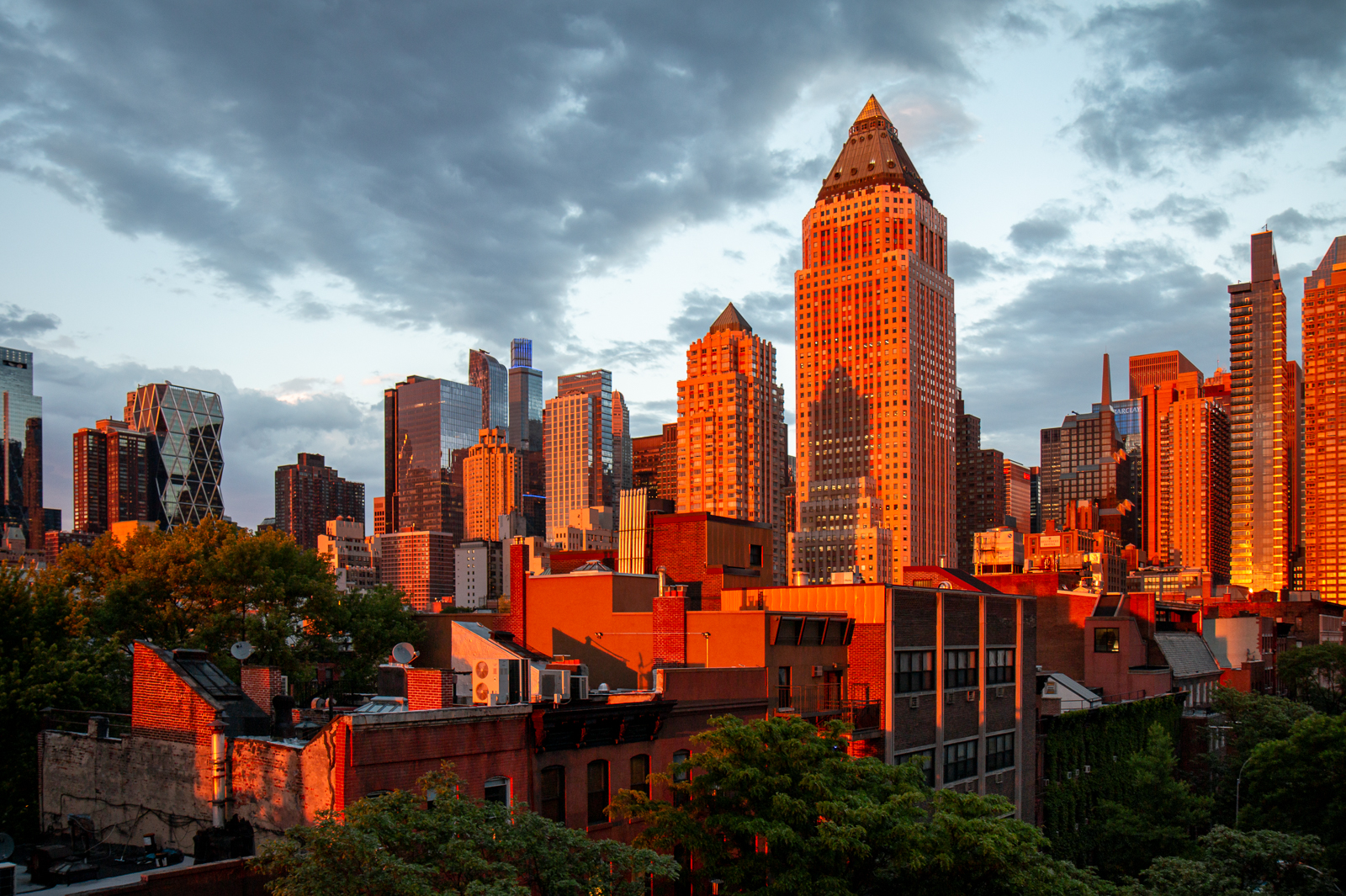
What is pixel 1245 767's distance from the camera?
5397 cm

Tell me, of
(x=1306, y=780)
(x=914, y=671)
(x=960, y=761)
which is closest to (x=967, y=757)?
(x=960, y=761)

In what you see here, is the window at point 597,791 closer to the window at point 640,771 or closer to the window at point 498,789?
the window at point 640,771

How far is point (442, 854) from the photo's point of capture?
20016 mm

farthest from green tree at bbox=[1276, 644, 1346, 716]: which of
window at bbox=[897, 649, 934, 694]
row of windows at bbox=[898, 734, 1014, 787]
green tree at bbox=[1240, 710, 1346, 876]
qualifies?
window at bbox=[897, 649, 934, 694]

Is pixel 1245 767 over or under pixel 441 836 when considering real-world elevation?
under

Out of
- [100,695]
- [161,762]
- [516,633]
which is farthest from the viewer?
[516,633]

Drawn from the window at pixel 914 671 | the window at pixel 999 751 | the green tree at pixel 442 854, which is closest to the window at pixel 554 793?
the green tree at pixel 442 854

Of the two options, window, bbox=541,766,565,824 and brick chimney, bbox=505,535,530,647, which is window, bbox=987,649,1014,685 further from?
window, bbox=541,766,565,824

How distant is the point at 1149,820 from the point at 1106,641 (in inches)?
827

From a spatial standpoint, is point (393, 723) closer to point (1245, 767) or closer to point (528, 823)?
point (528, 823)

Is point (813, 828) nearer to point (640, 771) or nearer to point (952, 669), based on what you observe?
point (640, 771)

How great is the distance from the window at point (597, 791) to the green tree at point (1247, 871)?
1886 cm

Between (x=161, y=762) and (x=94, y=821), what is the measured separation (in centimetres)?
371

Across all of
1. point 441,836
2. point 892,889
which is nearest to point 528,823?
point 441,836
